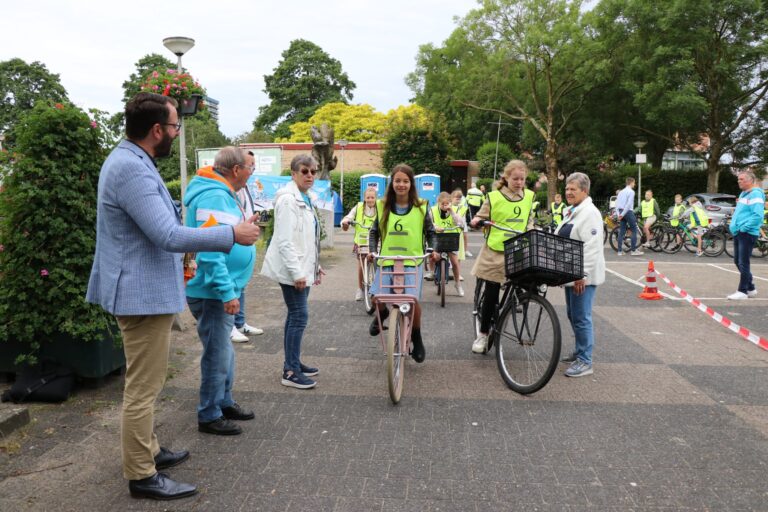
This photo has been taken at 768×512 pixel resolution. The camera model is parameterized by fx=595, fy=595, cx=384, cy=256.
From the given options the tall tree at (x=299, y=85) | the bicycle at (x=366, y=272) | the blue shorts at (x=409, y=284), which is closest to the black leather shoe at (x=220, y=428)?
the blue shorts at (x=409, y=284)

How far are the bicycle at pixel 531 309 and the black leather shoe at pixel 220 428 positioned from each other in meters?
2.18

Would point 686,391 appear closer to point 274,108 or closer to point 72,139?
point 72,139

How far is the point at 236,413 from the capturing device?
4.08 meters

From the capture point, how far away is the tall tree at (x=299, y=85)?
61312 millimetres

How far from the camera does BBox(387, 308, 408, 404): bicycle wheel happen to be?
13.8 ft

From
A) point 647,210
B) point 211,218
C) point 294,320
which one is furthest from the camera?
point 647,210

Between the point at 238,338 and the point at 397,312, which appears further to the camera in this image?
the point at 238,338

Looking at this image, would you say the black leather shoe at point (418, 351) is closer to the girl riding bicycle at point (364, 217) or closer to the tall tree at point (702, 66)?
the girl riding bicycle at point (364, 217)

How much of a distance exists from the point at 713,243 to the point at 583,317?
12.5 metres

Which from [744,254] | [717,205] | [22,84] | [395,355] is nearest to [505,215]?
[395,355]

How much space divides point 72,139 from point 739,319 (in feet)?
25.9

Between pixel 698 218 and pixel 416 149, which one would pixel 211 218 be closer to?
pixel 698 218

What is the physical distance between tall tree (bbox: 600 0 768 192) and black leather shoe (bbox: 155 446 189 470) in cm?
2748

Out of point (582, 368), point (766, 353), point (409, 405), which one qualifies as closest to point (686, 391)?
point (582, 368)
